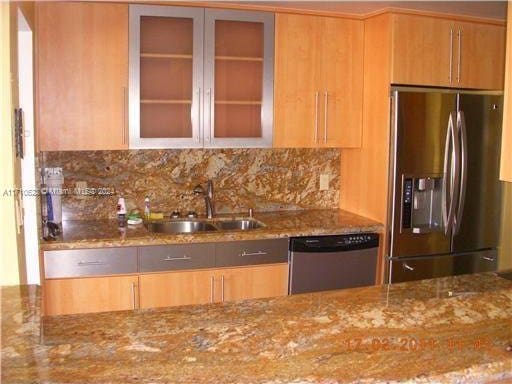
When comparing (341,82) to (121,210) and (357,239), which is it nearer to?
(357,239)

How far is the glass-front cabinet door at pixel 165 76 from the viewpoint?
3234 mm

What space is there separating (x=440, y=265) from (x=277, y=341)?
2463 millimetres

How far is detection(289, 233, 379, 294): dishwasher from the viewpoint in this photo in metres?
3.31

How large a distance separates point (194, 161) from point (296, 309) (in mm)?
2203

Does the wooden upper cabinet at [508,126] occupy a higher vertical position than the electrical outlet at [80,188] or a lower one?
higher

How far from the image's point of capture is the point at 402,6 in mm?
3346

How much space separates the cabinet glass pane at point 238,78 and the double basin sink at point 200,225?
0.60 metres

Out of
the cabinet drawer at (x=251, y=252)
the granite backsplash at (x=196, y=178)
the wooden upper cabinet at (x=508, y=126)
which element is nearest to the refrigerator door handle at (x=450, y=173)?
the granite backsplash at (x=196, y=178)

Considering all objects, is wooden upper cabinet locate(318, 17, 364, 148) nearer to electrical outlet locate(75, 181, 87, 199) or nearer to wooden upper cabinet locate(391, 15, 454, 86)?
wooden upper cabinet locate(391, 15, 454, 86)

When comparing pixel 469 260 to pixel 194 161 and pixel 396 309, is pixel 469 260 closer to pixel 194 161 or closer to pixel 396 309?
pixel 194 161

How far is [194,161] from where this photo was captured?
12.3 feet

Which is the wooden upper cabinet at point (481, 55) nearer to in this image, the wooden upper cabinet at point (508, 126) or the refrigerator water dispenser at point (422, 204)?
the refrigerator water dispenser at point (422, 204)

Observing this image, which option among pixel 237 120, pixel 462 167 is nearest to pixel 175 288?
pixel 237 120

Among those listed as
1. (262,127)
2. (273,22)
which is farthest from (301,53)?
(262,127)
